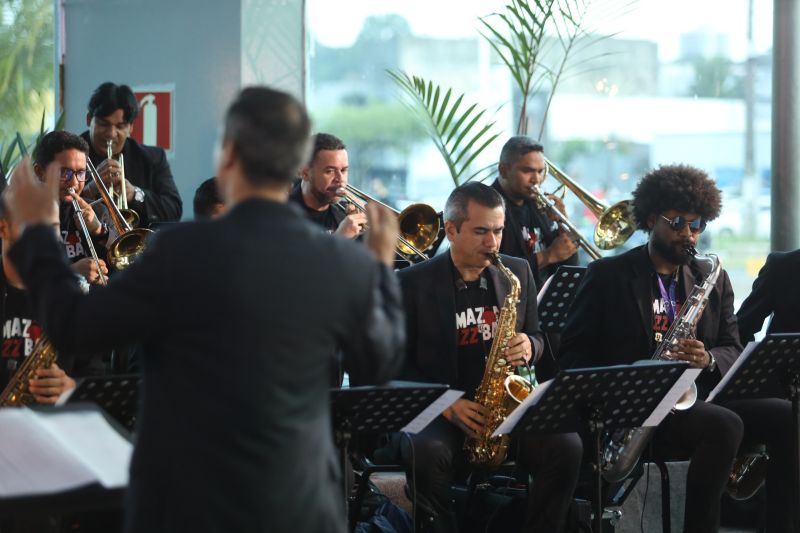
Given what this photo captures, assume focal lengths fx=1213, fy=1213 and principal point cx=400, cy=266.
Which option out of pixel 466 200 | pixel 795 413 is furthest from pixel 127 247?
pixel 795 413

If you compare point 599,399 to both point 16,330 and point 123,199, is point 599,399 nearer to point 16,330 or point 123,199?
point 16,330

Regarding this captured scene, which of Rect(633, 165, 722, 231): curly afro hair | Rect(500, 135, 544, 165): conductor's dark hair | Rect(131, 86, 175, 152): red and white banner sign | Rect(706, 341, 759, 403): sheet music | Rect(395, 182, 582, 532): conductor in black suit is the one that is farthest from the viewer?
Rect(131, 86, 175, 152): red and white banner sign

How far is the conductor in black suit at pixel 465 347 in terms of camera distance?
4.83m

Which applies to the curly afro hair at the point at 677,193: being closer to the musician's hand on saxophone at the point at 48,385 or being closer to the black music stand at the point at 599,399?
the black music stand at the point at 599,399

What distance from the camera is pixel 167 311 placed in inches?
97.7

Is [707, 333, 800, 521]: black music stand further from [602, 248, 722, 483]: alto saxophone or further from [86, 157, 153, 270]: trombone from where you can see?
[86, 157, 153, 270]: trombone

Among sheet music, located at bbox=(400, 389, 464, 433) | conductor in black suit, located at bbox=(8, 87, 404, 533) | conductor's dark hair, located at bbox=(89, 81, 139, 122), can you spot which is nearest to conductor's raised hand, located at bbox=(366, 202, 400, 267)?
conductor in black suit, located at bbox=(8, 87, 404, 533)

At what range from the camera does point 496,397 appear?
5.03 metres

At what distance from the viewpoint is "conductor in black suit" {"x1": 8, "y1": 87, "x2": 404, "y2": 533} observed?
2475mm

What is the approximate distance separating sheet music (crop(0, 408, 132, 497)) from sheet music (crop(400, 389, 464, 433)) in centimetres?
162

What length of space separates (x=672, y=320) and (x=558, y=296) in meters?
0.59

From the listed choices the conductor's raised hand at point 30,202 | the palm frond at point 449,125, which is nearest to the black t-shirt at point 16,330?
the conductor's raised hand at point 30,202

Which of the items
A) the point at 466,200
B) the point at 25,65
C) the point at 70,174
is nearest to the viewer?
the point at 466,200

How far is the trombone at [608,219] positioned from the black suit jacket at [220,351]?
4675mm
